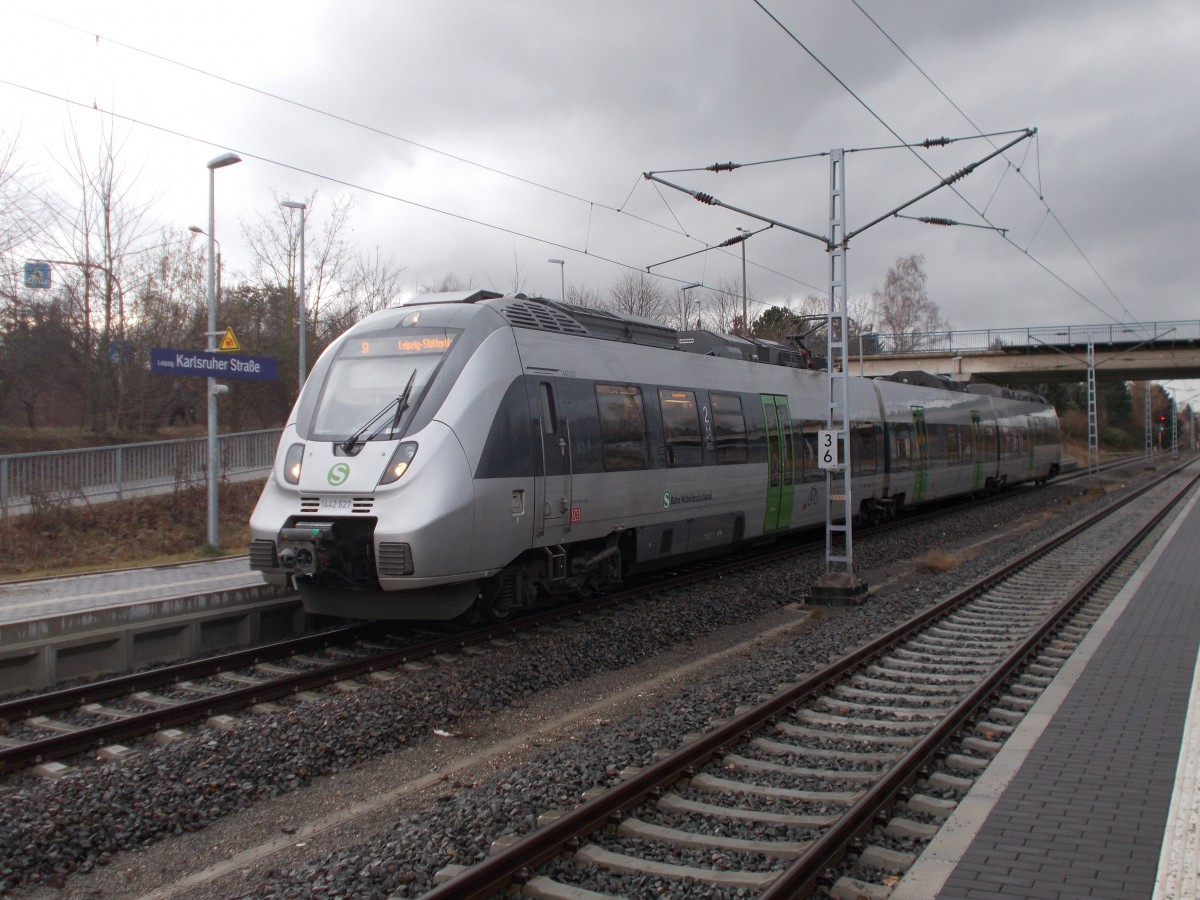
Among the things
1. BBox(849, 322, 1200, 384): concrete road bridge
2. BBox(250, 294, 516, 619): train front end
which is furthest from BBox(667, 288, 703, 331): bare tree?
BBox(250, 294, 516, 619): train front end

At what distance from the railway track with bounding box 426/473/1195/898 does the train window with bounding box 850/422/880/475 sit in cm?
875

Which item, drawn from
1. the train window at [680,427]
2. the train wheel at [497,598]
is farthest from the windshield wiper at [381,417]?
the train window at [680,427]

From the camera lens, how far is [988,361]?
5041 centimetres

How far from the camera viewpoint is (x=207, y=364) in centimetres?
1523

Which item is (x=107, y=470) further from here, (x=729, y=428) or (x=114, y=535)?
(x=729, y=428)

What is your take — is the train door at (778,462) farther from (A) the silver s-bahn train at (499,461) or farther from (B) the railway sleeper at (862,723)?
(B) the railway sleeper at (862,723)

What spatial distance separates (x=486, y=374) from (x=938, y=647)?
5.65 metres

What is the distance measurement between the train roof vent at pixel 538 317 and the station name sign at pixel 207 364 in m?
6.82

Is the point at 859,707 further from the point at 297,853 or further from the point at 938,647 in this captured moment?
the point at 297,853

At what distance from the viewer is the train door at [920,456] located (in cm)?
2305

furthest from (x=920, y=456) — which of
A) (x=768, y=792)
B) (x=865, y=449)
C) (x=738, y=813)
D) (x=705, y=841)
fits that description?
(x=705, y=841)

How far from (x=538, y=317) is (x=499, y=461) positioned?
7.09 ft

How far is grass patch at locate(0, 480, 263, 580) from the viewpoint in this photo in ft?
54.1

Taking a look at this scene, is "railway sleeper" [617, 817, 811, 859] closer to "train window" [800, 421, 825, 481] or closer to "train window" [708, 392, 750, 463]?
"train window" [708, 392, 750, 463]
